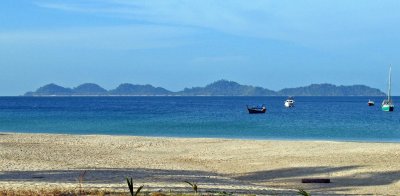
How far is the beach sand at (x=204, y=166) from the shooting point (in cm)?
1922

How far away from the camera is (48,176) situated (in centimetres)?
2072

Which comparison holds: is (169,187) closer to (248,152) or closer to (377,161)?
(377,161)

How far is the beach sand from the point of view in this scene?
1922 centimetres

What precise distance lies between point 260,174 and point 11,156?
34.7 feet

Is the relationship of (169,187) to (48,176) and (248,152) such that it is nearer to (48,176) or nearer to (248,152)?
(48,176)

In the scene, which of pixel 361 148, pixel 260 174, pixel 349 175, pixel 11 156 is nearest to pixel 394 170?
pixel 349 175

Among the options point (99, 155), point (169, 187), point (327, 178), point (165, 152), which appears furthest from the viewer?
point (165, 152)

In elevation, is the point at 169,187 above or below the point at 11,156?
below

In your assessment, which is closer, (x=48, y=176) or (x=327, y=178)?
(x=48, y=176)

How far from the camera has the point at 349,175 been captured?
22.9m

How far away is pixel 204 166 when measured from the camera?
2611 cm

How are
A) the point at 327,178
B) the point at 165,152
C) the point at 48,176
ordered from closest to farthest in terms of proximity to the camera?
the point at 48,176 < the point at 327,178 < the point at 165,152

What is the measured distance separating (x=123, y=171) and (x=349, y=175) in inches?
290

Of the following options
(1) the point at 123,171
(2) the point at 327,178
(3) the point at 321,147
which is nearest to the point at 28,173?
(1) the point at 123,171
